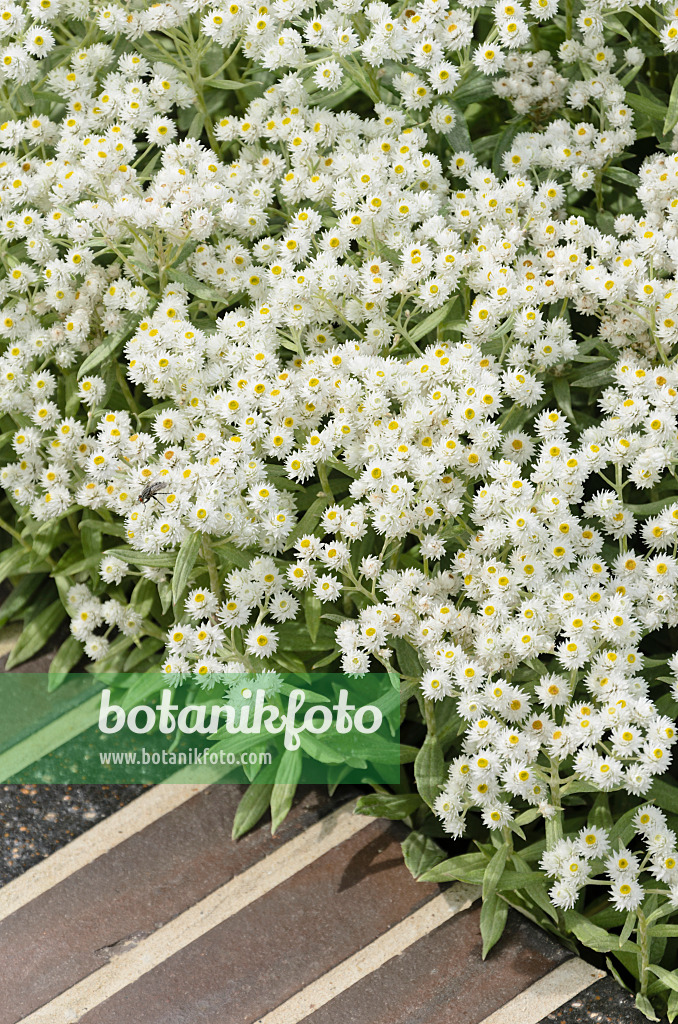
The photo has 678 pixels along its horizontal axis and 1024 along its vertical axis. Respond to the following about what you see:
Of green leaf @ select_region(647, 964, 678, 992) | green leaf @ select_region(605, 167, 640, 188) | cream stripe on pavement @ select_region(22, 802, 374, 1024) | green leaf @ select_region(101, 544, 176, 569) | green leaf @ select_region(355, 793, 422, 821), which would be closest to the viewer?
green leaf @ select_region(647, 964, 678, 992)

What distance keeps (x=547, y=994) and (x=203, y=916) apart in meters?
0.88

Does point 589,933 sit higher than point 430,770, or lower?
lower

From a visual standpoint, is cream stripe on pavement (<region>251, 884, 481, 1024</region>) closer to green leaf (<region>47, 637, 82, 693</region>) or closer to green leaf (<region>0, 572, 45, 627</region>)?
green leaf (<region>47, 637, 82, 693</region>)

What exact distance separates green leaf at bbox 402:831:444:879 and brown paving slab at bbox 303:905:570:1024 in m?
0.16

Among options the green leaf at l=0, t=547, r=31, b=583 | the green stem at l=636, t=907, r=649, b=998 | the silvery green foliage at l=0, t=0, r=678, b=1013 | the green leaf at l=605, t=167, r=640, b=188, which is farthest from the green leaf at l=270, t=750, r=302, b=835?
the green leaf at l=605, t=167, r=640, b=188

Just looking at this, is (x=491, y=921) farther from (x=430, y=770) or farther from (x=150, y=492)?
(x=150, y=492)

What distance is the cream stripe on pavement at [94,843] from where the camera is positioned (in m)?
2.90

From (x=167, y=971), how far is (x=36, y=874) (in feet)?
1.59

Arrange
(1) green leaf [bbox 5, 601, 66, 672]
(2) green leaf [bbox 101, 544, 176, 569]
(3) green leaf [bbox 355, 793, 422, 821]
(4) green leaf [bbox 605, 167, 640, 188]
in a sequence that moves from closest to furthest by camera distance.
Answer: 1. (2) green leaf [bbox 101, 544, 176, 569]
2. (3) green leaf [bbox 355, 793, 422, 821]
3. (4) green leaf [bbox 605, 167, 640, 188]
4. (1) green leaf [bbox 5, 601, 66, 672]

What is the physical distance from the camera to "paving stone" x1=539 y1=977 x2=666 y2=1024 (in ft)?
8.25

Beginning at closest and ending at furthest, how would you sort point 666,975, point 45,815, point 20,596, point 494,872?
point 666,975 < point 494,872 < point 45,815 < point 20,596

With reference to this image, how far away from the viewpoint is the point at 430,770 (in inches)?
106

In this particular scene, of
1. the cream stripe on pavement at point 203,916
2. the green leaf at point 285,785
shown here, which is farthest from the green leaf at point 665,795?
the green leaf at point 285,785

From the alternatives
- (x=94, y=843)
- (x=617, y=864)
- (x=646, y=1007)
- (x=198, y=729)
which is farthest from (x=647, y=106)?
(x=94, y=843)
